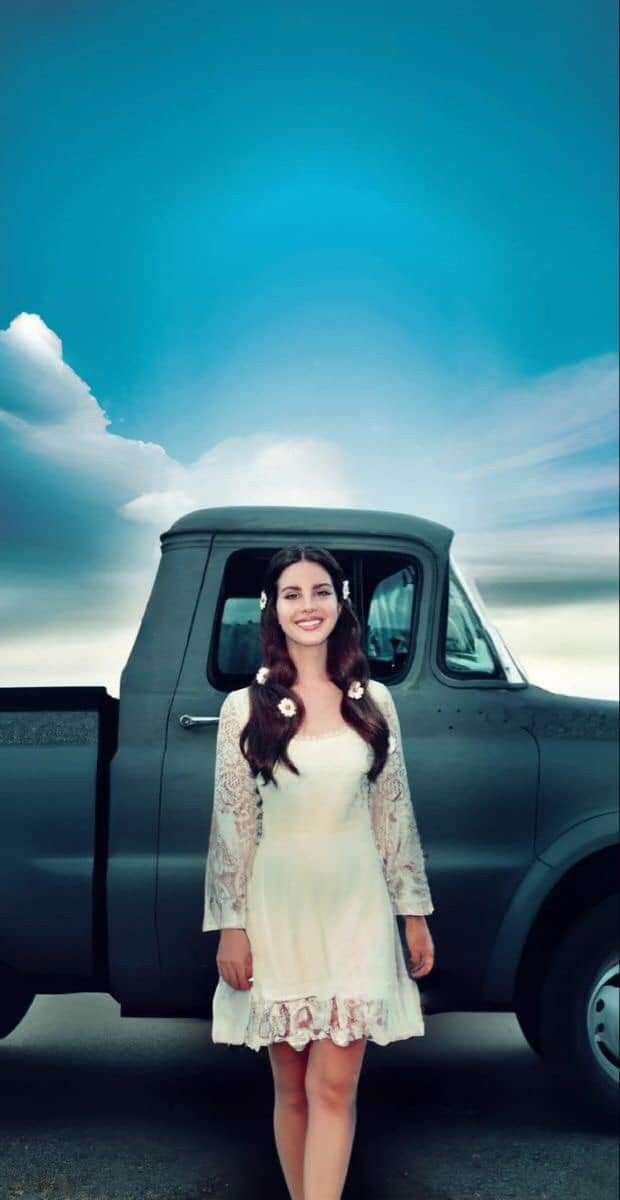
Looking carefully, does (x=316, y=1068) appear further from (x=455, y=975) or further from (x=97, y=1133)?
(x=97, y=1133)

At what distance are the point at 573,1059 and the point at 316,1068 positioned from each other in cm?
126

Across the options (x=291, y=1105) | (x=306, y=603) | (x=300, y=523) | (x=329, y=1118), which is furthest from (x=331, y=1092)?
(x=300, y=523)

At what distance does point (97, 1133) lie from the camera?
3.86 meters

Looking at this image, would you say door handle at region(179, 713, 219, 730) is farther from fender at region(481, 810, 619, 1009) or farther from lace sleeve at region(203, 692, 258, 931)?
fender at region(481, 810, 619, 1009)

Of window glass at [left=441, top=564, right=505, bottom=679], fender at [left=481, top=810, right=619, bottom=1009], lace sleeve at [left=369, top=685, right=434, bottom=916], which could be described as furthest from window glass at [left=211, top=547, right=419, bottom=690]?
lace sleeve at [left=369, top=685, right=434, bottom=916]

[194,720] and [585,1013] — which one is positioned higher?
[194,720]

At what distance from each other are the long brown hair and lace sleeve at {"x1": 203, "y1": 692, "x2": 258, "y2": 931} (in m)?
0.03

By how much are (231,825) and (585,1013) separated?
1.47 metres

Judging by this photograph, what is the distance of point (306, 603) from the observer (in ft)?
9.52

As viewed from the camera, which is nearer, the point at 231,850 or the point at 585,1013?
the point at 231,850

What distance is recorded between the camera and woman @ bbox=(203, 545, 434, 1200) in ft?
9.04

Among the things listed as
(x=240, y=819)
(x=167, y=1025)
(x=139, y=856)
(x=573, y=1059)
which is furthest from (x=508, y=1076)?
(x=240, y=819)

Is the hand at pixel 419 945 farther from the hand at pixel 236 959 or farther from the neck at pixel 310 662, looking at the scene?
the neck at pixel 310 662

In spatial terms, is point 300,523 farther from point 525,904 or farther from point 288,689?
point 525,904
